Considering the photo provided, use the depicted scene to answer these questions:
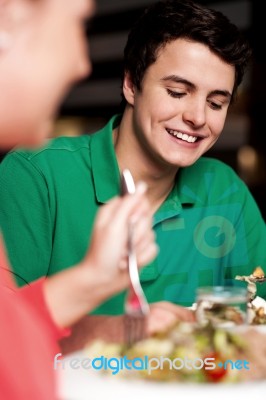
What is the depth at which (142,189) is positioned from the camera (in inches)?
Answer: 20.0

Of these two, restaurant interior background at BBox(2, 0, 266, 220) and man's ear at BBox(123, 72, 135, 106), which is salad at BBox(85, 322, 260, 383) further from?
restaurant interior background at BBox(2, 0, 266, 220)

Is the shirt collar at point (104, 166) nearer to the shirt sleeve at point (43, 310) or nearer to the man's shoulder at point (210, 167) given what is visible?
the man's shoulder at point (210, 167)

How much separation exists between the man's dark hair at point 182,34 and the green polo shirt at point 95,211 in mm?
170

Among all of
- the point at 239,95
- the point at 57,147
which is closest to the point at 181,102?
the point at 57,147

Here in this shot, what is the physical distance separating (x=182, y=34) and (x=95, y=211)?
40 centimetres

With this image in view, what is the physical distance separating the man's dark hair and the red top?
84cm

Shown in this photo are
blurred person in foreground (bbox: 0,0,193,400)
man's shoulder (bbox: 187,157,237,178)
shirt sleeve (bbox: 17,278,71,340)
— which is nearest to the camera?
blurred person in foreground (bbox: 0,0,193,400)

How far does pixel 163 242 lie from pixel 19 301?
815 millimetres

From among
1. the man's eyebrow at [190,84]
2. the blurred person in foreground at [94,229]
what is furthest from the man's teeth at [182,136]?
the blurred person in foreground at [94,229]

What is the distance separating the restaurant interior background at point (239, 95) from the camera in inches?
131

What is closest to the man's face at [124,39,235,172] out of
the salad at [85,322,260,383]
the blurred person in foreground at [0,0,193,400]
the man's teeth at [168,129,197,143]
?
the man's teeth at [168,129,197,143]

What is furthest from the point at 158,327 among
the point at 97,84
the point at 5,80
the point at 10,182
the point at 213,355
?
the point at 97,84

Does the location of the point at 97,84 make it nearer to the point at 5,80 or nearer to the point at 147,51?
the point at 147,51

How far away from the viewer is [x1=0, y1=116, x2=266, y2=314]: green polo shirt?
1.16 m
